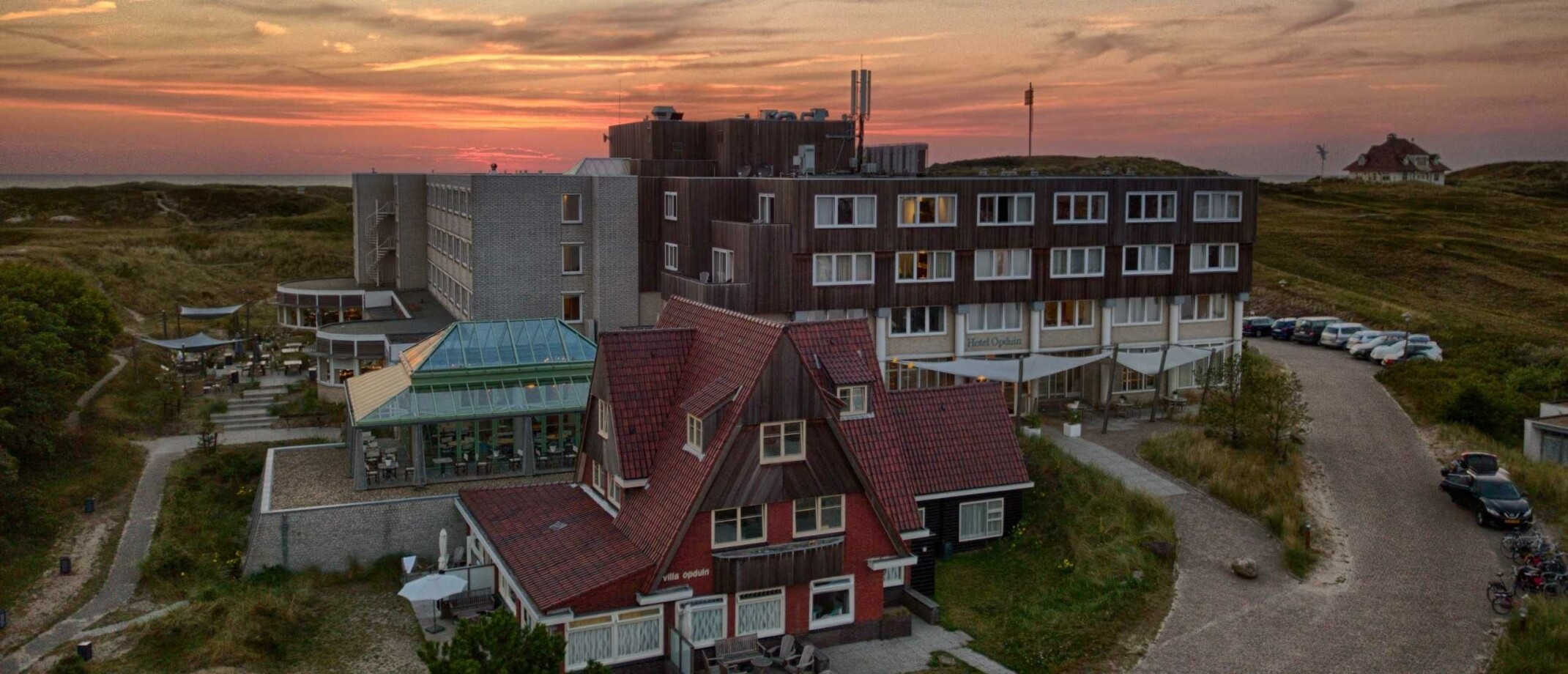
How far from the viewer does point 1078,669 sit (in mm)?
24844

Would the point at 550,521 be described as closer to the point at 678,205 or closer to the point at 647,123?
the point at 678,205

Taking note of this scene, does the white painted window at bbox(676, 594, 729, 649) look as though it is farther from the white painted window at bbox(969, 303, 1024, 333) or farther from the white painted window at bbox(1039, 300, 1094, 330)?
the white painted window at bbox(1039, 300, 1094, 330)

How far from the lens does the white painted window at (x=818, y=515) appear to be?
86.6ft

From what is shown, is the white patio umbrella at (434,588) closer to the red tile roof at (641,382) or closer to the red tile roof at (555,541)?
the red tile roof at (555,541)

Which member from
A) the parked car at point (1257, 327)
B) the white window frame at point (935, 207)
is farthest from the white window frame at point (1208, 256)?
the parked car at point (1257, 327)

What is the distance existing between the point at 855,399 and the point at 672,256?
20596 millimetres

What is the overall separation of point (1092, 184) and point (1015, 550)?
63.2ft

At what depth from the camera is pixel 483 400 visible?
3534 cm

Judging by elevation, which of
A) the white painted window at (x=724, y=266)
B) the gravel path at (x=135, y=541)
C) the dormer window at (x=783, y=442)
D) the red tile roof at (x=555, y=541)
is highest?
the white painted window at (x=724, y=266)

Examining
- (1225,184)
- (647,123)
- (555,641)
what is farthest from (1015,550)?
(647,123)

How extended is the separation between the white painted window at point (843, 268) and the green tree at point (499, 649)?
25.2 metres

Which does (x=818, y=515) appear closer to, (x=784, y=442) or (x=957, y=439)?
(x=784, y=442)

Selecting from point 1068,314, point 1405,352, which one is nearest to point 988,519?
point 1068,314

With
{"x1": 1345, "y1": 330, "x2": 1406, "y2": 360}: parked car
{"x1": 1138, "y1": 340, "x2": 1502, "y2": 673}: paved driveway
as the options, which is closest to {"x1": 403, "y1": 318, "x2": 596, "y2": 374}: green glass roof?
{"x1": 1138, "y1": 340, "x2": 1502, "y2": 673}: paved driveway
